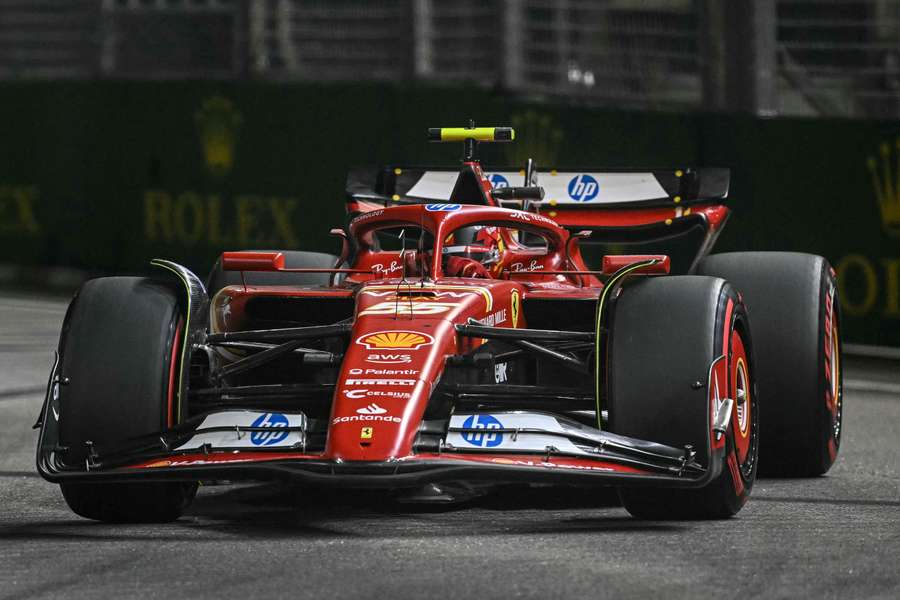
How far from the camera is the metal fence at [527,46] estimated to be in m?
13.5

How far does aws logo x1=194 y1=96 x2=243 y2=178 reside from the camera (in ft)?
55.2

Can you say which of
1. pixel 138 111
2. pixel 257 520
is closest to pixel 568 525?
pixel 257 520

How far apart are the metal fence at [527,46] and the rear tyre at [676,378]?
6460mm

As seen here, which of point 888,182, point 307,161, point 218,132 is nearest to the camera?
point 888,182

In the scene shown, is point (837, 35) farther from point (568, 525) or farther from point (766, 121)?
point (568, 525)

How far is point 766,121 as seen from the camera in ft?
42.8

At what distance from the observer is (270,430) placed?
623 centimetres

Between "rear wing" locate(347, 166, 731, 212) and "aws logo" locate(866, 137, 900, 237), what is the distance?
2.95m

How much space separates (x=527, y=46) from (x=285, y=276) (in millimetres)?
7222

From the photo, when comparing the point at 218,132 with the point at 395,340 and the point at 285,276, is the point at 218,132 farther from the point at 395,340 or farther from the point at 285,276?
the point at 395,340

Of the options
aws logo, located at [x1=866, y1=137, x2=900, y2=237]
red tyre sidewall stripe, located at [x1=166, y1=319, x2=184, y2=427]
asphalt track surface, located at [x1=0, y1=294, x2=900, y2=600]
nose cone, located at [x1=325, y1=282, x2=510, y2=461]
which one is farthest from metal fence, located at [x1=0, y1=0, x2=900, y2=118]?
red tyre sidewall stripe, located at [x1=166, y1=319, x2=184, y2=427]

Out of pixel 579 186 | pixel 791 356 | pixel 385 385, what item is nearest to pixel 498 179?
pixel 579 186

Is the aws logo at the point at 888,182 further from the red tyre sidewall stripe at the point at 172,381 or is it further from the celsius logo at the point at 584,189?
the red tyre sidewall stripe at the point at 172,381

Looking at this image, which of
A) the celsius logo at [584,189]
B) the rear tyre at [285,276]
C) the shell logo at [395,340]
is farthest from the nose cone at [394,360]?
the celsius logo at [584,189]
